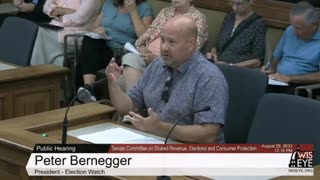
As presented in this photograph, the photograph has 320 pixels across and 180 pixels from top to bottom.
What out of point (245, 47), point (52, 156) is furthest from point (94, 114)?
point (245, 47)

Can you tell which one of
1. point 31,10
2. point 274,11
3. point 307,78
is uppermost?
point 274,11

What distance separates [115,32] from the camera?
626cm

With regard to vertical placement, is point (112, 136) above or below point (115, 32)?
below

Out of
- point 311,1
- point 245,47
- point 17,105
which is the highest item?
point 311,1

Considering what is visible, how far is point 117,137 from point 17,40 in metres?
2.21

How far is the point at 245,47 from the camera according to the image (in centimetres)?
560

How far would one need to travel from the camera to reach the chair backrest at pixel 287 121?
3.25m

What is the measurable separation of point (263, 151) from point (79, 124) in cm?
94

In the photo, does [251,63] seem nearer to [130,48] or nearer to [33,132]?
[130,48]

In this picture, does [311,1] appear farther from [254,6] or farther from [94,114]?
[94,114]

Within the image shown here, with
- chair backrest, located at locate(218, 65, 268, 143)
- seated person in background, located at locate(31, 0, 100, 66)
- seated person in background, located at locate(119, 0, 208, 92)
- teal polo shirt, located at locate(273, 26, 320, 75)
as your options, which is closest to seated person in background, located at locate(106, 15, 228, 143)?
chair backrest, located at locate(218, 65, 268, 143)

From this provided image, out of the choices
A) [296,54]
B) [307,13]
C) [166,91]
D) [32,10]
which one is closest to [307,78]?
[296,54]

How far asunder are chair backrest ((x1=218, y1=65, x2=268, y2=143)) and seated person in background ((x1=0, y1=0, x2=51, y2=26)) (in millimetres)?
3437

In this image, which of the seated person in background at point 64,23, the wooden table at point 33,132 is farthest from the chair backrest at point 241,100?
the seated person in background at point 64,23
